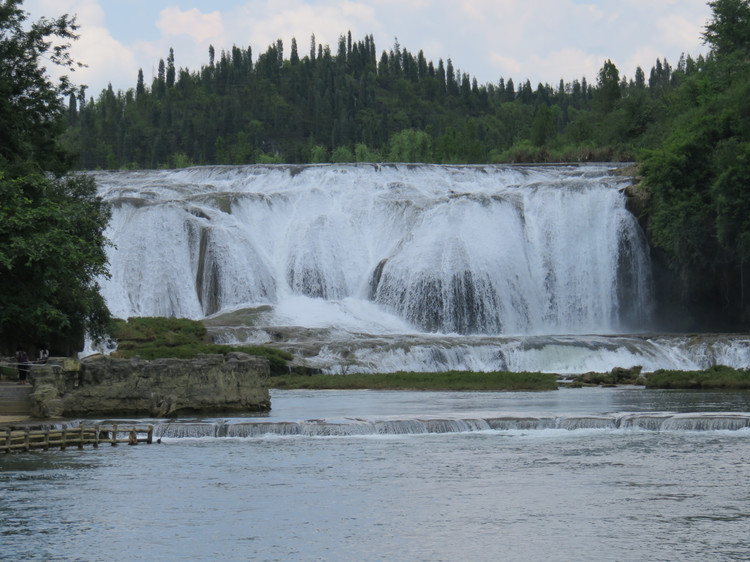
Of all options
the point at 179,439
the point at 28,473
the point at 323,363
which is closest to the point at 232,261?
the point at 323,363

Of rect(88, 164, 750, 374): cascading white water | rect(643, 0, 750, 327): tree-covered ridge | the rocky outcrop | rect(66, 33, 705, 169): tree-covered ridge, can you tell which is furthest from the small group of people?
rect(66, 33, 705, 169): tree-covered ridge

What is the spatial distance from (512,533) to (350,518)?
8.81ft

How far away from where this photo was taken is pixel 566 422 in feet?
90.5

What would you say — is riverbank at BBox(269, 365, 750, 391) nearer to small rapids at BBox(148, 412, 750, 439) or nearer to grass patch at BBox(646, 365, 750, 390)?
grass patch at BBox(646, 365, 750, 390)

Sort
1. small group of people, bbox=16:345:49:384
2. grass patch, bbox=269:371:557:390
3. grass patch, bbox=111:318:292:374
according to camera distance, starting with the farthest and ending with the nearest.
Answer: grass patch, bbox=111:318:292:374
grass patch, bbox=269:371:557:390
small group of people, bbox=16:345:49:384

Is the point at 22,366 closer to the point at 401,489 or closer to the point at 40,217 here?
the point at 40,217

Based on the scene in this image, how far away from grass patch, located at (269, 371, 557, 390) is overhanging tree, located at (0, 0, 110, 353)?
29.0 feet

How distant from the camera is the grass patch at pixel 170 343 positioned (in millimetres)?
41500

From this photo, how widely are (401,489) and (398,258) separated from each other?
3703 centimetres

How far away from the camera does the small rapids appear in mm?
27047

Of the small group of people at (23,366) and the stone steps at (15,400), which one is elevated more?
the small group of people at (23,366)

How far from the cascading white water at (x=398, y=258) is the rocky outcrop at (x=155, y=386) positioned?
66.1 feet

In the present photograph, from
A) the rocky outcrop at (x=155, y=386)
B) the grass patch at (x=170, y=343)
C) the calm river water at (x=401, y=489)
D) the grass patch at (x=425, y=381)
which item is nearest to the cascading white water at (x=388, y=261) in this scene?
the grass patch at (x=170, y=343)

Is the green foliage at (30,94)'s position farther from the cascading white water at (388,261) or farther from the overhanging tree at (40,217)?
the cascading white water at (388,261)
